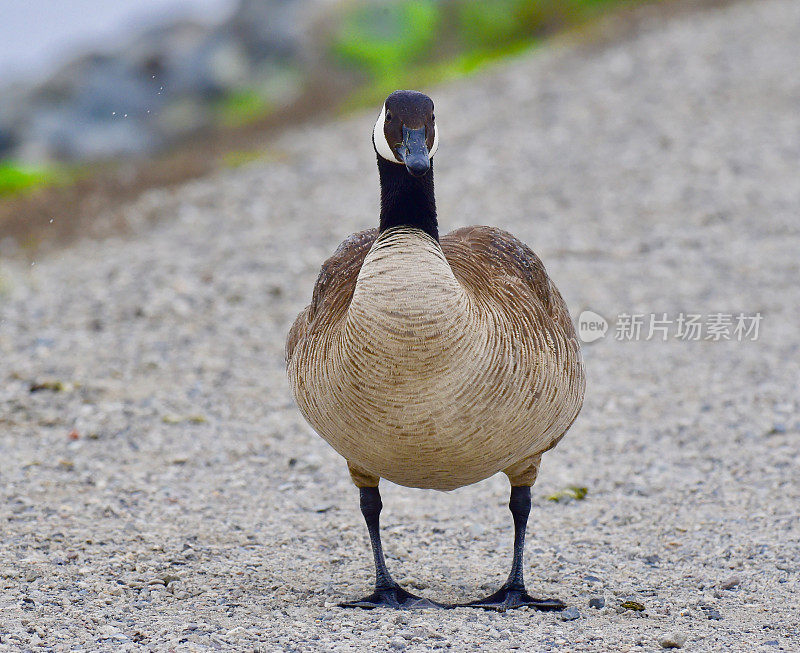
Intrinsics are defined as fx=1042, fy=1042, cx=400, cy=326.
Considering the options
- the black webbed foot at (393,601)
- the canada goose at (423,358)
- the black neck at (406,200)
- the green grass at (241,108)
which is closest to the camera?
the canada goose at (423,358)

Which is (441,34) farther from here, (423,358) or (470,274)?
(423,358)

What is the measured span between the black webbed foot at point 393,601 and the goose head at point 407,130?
235 cm

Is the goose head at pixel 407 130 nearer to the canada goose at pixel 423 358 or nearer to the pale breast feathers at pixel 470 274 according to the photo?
the canada goose at pixel 423 358

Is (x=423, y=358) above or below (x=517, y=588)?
above

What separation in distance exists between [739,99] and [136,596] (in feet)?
51.2

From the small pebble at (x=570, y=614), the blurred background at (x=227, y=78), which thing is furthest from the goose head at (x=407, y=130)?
the blurred background at (x=227, y=78)

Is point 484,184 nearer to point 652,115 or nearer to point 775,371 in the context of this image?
point 652,115

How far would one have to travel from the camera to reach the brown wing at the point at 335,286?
534 cm

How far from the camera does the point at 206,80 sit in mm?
27547

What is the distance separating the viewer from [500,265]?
5758 millimetres

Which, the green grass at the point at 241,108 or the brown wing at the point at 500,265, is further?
the green grass at the point at 241,108

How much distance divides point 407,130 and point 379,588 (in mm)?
2530

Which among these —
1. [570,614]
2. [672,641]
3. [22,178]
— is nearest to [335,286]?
[570,614]

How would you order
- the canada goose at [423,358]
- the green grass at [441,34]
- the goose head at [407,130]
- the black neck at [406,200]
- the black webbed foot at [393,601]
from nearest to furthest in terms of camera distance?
the canada goose at [423,358] < the goose head at [407,130] < the black neck at [406,200] < the black webbed foot at [393,601] < the green grass at [441,34]
